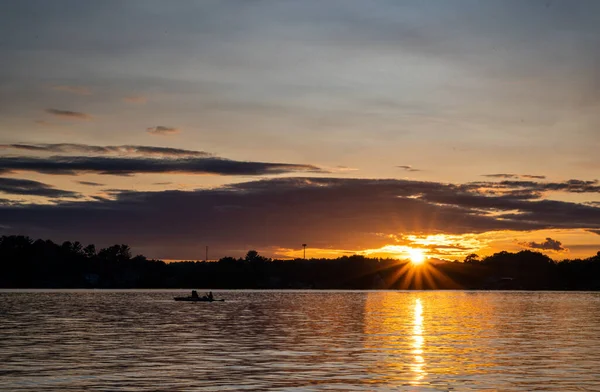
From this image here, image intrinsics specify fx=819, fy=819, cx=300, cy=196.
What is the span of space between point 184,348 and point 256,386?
23.4 meters

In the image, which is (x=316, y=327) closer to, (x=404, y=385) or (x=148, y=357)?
(x=148, y=357)

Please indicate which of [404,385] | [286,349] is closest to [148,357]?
[286,349]

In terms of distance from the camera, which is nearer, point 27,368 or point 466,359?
point 27,368

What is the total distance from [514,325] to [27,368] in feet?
235

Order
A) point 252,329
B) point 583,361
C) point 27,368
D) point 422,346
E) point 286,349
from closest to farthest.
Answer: point 27,368
point 583,361
point 286,349
point 422,346
point 252,329

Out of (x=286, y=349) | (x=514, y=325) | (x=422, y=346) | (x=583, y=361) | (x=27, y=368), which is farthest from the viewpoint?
(x=514, y=325)

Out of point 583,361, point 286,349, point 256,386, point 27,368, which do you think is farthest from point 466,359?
point 27,368

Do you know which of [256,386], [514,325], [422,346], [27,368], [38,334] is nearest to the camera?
[256,386]

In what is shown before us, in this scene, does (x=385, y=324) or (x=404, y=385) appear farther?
(x=385, y=324)

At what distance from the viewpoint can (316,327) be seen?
98500 millimetres

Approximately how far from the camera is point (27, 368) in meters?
52.8

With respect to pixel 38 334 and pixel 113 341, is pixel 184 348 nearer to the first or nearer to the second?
pixel 113 341

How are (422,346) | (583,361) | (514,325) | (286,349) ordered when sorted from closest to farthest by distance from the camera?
(583,361)
(286,349)
(422,346)
(514,325)

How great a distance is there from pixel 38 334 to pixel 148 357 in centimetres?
2593
